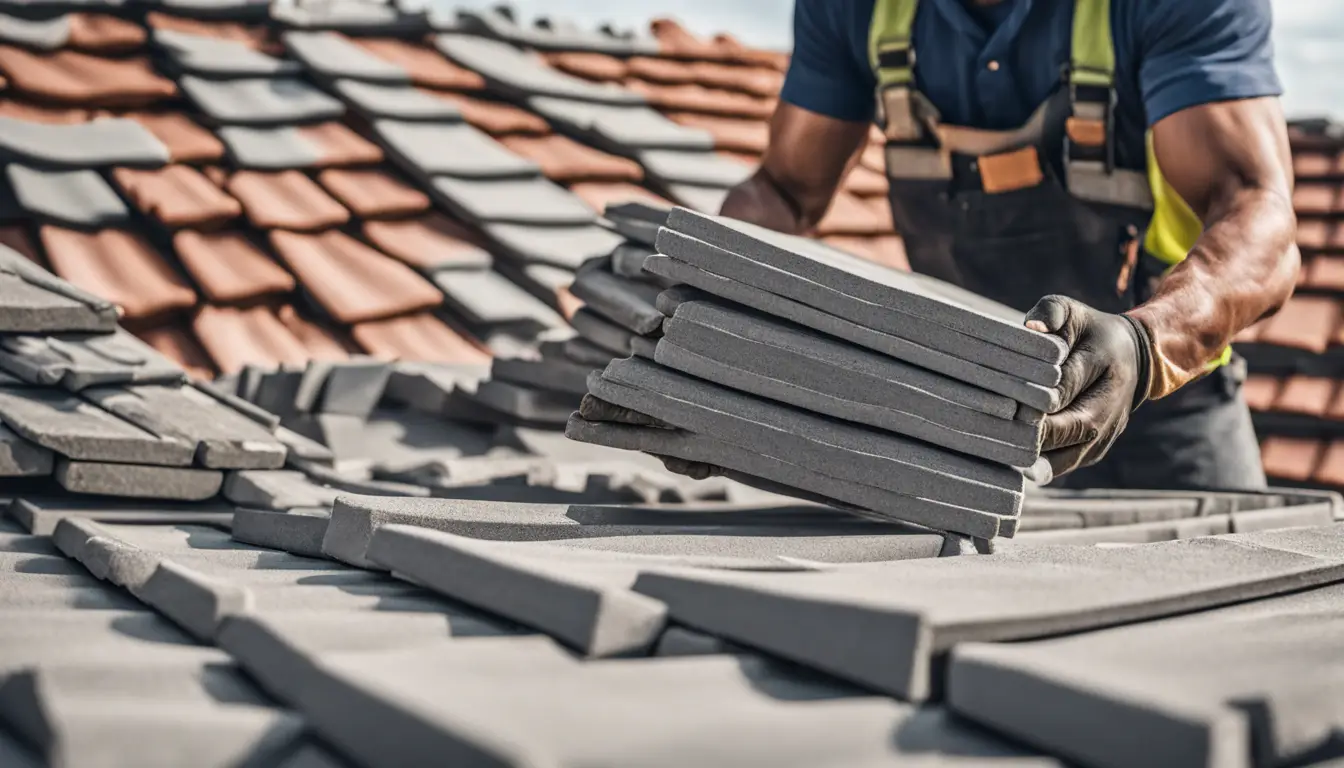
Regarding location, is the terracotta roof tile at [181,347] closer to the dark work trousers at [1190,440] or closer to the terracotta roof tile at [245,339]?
the terracotta roof tile at [245,339]

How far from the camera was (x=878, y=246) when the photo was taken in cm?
472

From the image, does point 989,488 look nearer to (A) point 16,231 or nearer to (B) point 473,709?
(B) point 473,709

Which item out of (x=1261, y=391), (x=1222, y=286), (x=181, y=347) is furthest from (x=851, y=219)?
(x=1222, y=286)

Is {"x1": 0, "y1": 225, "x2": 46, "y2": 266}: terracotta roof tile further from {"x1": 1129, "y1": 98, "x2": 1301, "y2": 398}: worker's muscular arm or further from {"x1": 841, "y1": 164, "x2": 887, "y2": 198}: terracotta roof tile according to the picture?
{"x1": 841, "y1": 164, "x2": 887, "y2": 198}: terracotta roof tile

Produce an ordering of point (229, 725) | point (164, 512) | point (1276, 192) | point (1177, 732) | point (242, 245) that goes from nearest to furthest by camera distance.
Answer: point (1177, 732) → point (229, 725) → point (164, 512) → point (1276, 192) → point (242, 245)

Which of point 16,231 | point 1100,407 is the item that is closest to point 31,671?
point 1100,407

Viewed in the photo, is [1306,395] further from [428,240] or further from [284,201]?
[284,201]

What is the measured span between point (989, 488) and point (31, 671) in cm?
106

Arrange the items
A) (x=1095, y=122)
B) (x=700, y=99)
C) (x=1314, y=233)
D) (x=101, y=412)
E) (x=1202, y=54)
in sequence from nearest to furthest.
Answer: (x=101, y=412) < (x=1202, y=54) < (x=1095, y=122) < (x=1314, y=233) < (x=700, y=99)

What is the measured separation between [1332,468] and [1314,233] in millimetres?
1110

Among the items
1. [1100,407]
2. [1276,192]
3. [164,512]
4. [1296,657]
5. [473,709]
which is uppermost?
[1276,192]

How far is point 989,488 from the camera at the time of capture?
1.62 m

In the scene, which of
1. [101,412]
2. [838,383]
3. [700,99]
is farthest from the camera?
[700,99]

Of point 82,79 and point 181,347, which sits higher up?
point 82,79
